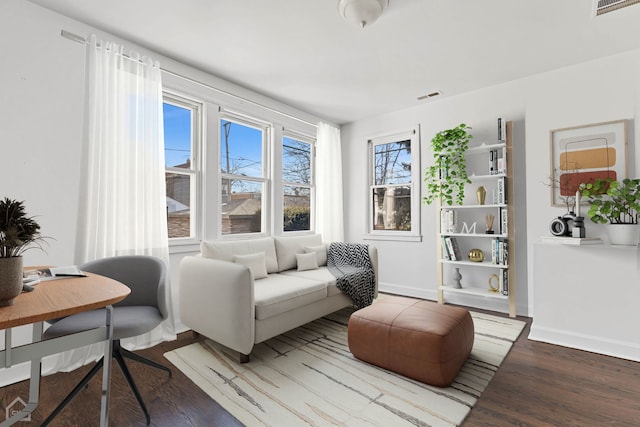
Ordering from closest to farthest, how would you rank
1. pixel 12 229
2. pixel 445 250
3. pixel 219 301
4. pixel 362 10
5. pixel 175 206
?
pixel 12 229
pixel 362 10
pixel 219 301
pixel 175 206
pixel 445 250

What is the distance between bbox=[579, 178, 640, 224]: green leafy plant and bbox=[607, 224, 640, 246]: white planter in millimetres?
79

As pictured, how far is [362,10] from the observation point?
2.05 meters

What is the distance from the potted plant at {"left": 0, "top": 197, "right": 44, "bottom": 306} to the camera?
3.44 feet

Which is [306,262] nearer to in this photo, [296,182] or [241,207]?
[241,207]

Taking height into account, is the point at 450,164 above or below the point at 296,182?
above

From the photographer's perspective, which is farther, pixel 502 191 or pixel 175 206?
pixel 502 191

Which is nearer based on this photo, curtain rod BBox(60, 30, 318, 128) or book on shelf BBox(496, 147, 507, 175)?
curtain rod BBox(60, 30, 318, 128)

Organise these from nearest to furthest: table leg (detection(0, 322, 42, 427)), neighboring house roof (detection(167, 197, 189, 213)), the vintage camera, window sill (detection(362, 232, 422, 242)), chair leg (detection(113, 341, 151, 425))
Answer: table leg (detection(0, 322, 42, 427)) < chair leg (detection(113, 341, 151, 425)) < the vintage camera < neighboring house roof (detection(167, 197, 189, 213)) < window sill (detection(362, 232, 422, 242))

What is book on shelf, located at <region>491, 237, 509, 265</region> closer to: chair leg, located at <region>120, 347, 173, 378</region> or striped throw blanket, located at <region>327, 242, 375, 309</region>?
striped throw blanket, located at <region>327, 242, 375, 309</region>

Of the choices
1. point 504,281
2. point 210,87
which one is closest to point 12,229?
point 210,87

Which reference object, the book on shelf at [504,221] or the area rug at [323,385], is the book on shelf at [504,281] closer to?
the book on shelf at [504,221]

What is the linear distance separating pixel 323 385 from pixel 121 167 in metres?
2.24

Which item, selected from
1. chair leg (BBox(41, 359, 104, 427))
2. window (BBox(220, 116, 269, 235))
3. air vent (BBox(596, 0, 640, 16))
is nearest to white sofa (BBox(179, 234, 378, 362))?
window (BBox(220, 116, 269, 235))

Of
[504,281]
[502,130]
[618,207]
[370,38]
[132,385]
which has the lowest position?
[132,385]
